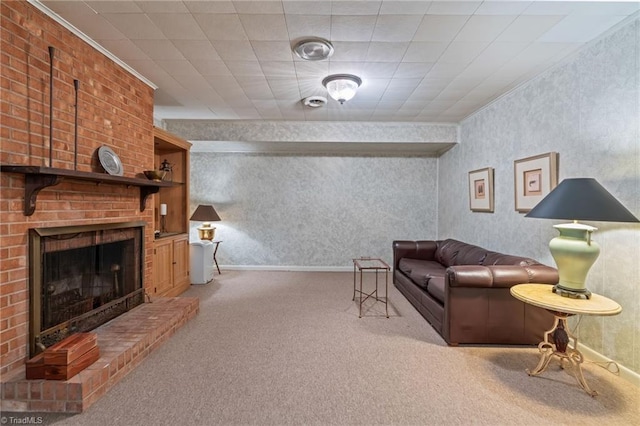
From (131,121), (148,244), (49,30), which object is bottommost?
(148,244)

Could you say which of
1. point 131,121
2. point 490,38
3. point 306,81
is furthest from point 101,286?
point 490,38

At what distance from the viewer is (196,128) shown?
15.9 ft

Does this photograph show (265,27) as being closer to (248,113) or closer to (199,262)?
(248,113)

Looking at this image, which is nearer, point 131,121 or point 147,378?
point 147,378

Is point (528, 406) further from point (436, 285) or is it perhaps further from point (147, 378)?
point (147, 378)

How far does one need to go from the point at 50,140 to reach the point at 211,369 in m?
2.15

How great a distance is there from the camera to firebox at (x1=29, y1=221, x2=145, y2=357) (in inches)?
81.4

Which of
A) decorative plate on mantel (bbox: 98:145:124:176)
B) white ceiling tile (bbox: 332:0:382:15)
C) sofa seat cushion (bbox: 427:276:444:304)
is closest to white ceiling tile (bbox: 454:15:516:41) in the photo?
white ceiling tile (bbox: 332:0:382:15)

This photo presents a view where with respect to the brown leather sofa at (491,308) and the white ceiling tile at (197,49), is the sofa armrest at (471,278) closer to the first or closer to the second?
the brown leather sofa at (491,308)

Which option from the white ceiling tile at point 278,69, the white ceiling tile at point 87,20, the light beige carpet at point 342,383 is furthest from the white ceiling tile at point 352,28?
the light beige carpet at point 342,383

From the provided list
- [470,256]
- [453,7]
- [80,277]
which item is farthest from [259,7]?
[470,256]

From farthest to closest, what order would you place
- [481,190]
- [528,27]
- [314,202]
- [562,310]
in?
[314,202], [481,190], [528,27], [562,310]

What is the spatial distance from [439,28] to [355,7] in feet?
2.42

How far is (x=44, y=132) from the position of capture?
215cm
